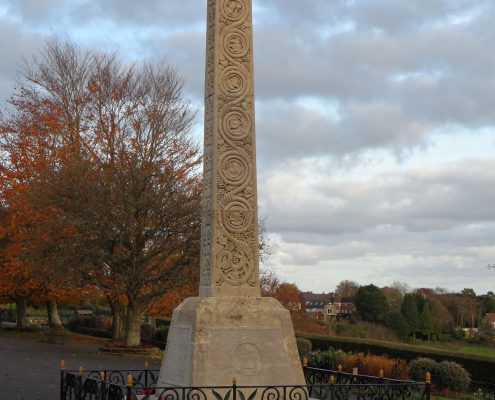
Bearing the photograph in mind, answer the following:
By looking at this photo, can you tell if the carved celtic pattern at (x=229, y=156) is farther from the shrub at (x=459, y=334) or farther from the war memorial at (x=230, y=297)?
the shrub at (x=459, y=334)

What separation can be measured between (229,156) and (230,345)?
2.50 metres

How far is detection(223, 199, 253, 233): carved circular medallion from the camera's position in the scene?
970cm

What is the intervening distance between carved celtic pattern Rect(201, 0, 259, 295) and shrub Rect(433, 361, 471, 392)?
9428 mm

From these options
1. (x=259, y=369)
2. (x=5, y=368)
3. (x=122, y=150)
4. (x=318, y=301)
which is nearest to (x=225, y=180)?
(x=259, y=369)

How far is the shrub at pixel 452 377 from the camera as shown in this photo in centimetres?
1736

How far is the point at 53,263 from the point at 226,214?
57.9 feet

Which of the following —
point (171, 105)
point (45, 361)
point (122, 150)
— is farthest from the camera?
point (171, 105)

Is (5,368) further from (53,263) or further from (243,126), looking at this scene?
(243,126)

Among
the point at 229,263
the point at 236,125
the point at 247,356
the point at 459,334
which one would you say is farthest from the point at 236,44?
the point at 459,334

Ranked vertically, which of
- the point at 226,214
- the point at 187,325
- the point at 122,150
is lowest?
the point at 187,325

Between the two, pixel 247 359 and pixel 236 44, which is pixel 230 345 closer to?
pixel 247 359

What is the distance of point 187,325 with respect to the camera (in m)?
9.27

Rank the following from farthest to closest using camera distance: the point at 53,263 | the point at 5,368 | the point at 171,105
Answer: the point at 171,105 < the point at 53,263 < the point at 5,368

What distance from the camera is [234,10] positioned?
10281 mm
